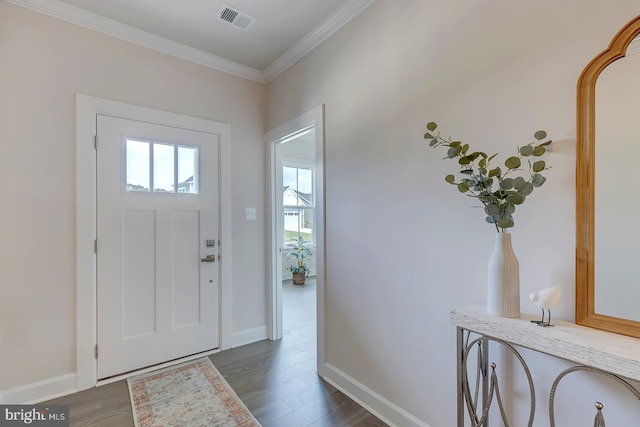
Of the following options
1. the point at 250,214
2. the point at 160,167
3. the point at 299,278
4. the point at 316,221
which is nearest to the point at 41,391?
the point at 160,167

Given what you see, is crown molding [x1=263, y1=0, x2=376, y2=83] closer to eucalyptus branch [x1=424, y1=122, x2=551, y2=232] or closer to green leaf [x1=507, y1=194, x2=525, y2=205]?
eucalyptus branch [x1=424, y1=122, x2=551, y2=232]

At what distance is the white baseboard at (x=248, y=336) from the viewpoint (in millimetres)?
2743

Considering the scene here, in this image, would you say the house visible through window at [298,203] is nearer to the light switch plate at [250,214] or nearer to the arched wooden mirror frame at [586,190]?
the light switch plate at [250,214]

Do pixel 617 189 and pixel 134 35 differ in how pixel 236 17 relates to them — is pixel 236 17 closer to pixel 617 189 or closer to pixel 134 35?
pixel 134 35

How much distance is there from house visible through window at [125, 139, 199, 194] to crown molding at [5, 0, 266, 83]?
798 millimetres

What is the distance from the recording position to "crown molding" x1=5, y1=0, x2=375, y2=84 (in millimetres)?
1946

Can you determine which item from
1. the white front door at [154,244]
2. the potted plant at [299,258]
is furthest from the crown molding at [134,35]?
the potted plant at [299,258]

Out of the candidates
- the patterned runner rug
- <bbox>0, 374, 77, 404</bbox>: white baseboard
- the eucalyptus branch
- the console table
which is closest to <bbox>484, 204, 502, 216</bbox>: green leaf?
the eucalyptus branch

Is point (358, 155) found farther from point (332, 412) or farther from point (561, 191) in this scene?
point (332, 412)

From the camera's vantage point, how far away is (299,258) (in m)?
5.39

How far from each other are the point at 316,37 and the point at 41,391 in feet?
10.6

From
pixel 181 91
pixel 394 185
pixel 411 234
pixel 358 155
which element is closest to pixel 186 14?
pixel 181 91

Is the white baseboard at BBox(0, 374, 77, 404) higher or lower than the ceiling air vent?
lower

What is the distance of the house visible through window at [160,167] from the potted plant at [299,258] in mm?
3106
